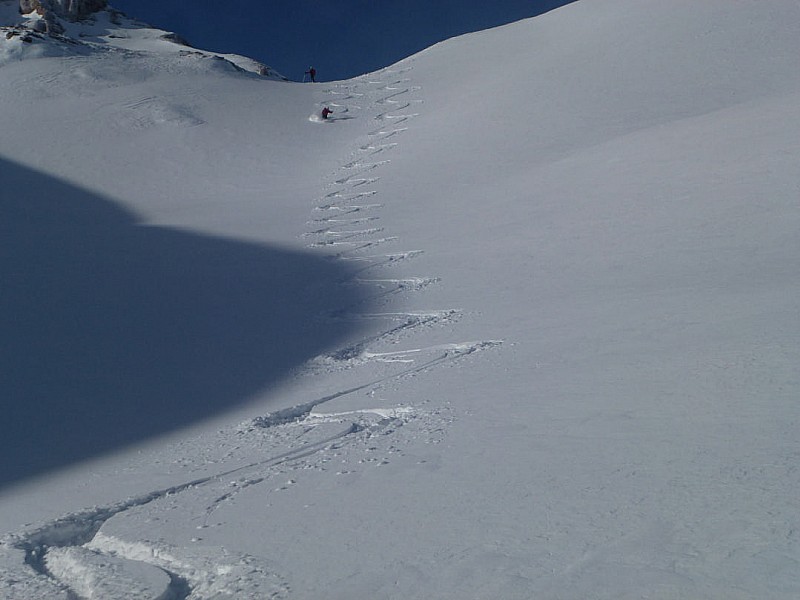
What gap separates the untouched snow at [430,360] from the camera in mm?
2727

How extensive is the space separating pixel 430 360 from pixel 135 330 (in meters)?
3.29

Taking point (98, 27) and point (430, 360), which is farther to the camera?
point (98, 27)

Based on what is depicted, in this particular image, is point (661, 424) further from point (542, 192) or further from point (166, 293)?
point (542, 192)

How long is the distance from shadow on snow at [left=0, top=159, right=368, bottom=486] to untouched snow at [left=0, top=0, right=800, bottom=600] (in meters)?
0.04

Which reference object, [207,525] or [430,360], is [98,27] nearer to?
[430,360]

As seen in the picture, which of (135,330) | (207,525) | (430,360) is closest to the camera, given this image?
(207,525)

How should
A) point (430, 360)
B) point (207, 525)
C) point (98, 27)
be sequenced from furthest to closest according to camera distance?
point (98, 27), point (430, 360), point (207, 525)

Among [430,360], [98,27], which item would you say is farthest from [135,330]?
[98,27]

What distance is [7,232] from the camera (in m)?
11.0

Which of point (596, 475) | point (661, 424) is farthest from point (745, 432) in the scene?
point (596, 475)

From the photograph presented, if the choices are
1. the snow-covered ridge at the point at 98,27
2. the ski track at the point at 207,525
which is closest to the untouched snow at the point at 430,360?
the ski track at the point at 207,525

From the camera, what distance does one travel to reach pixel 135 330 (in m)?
7.37

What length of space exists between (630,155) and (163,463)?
27.3 feet

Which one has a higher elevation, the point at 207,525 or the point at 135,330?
the point at 135,330
